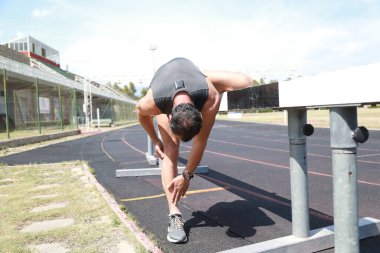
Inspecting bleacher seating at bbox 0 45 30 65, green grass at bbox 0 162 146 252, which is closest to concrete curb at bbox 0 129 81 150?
green grass at bbox 0 162 146 252

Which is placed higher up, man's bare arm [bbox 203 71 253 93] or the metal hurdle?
man's bare arm [bbox 203 71 253 93]

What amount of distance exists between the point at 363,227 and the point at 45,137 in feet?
49.4

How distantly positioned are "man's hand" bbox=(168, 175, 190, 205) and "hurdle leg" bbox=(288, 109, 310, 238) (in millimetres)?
770

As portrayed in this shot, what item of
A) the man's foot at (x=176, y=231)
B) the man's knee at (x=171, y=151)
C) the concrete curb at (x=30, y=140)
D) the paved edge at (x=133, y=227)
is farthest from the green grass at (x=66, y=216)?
the concrete curb at (x=30, y=140)

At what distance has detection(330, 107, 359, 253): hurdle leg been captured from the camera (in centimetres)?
168

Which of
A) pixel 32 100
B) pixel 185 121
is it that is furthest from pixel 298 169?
pixel 32 100

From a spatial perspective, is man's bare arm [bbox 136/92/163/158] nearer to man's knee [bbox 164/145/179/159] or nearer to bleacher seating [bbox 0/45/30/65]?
man's knee [bbox 164/145/179/159]

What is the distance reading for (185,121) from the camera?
6.42 feet

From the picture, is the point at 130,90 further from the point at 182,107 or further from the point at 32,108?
the point at 182,107

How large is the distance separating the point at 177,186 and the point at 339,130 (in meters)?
1.32

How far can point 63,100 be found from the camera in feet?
70.1

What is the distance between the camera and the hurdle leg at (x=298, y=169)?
2.32m

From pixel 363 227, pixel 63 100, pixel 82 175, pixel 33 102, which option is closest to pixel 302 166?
pixel 363 227

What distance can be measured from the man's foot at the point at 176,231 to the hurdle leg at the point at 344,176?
1.18m
